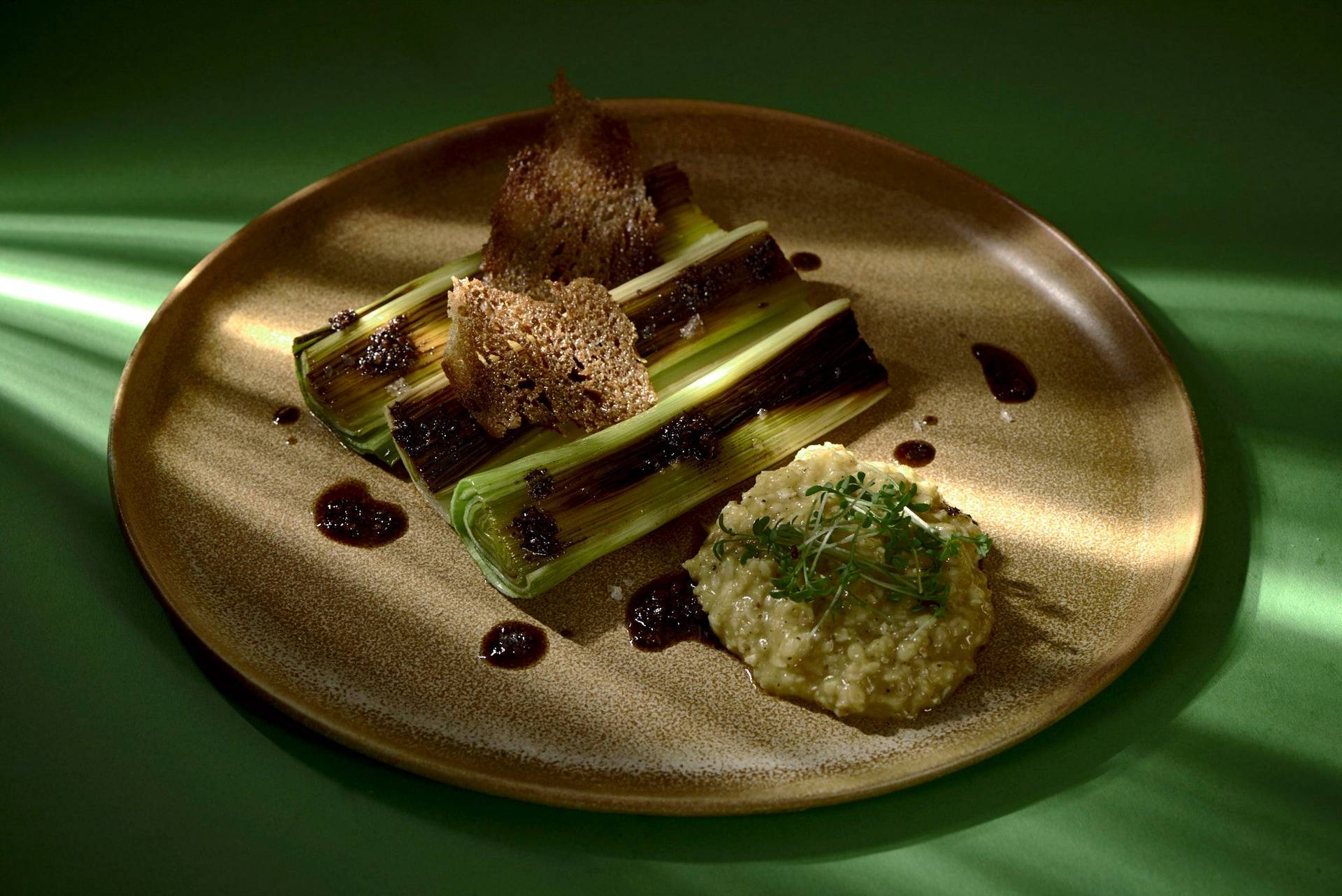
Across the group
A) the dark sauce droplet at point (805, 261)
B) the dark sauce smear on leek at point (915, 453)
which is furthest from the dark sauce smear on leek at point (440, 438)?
the dark sauce droplet at point (805, 261)

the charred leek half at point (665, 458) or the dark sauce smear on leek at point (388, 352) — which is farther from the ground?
the dark sauce smear on leek at point (388, 352)

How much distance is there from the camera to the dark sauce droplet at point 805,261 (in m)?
5.04

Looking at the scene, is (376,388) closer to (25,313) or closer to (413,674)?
(413,674)

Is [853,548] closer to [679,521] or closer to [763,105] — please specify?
[679,521]

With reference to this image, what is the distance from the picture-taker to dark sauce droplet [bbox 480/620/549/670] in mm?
3682

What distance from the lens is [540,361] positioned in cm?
406

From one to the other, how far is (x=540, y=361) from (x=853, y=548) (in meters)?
1.25

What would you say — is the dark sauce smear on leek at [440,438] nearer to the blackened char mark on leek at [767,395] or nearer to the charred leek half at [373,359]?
the charred leek half at [373,359]

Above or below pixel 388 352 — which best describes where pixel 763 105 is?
above

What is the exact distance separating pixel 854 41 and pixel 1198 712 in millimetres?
3974

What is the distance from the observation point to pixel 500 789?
322 centimetres

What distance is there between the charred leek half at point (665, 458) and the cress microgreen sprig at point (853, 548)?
0.37 meters

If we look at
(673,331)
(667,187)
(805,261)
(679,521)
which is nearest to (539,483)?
(679,521)

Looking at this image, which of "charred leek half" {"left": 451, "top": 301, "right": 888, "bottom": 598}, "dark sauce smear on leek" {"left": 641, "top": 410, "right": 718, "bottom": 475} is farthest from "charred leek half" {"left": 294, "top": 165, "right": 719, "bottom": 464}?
"dark sauce smear on leek" {"left": 641, "top": 410, "right": 718, "bottom": 475}
